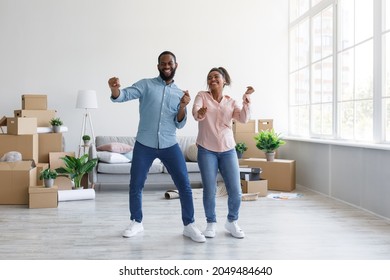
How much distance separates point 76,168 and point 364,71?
10.9 ft

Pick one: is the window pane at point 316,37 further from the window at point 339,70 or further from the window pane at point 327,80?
the window pane at point 327,80

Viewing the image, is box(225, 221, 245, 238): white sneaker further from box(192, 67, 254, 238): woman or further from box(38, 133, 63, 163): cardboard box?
box(38, 133, 63, 163): cardboard box

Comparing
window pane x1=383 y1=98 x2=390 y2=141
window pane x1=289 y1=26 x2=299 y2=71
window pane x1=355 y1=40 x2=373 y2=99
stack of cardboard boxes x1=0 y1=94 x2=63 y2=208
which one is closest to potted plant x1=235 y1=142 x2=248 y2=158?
window pane x1=289 y1=26 x2=299 y2=71

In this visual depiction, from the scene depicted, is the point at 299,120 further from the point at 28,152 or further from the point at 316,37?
the point at 28,152

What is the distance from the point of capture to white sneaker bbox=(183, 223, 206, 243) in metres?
3.27

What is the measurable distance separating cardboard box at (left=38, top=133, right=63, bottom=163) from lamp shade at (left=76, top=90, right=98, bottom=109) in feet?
2.47

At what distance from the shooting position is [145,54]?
272 inches

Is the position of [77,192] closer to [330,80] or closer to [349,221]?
[349,221]

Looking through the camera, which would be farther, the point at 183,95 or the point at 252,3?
the point at 252,3

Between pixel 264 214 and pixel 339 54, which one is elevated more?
pixel 339 54

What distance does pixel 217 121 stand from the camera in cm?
331

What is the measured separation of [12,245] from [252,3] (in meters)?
5.33

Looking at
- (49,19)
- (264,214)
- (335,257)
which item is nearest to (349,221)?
(264,214)

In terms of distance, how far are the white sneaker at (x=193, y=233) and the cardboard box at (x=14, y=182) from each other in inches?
87.7
